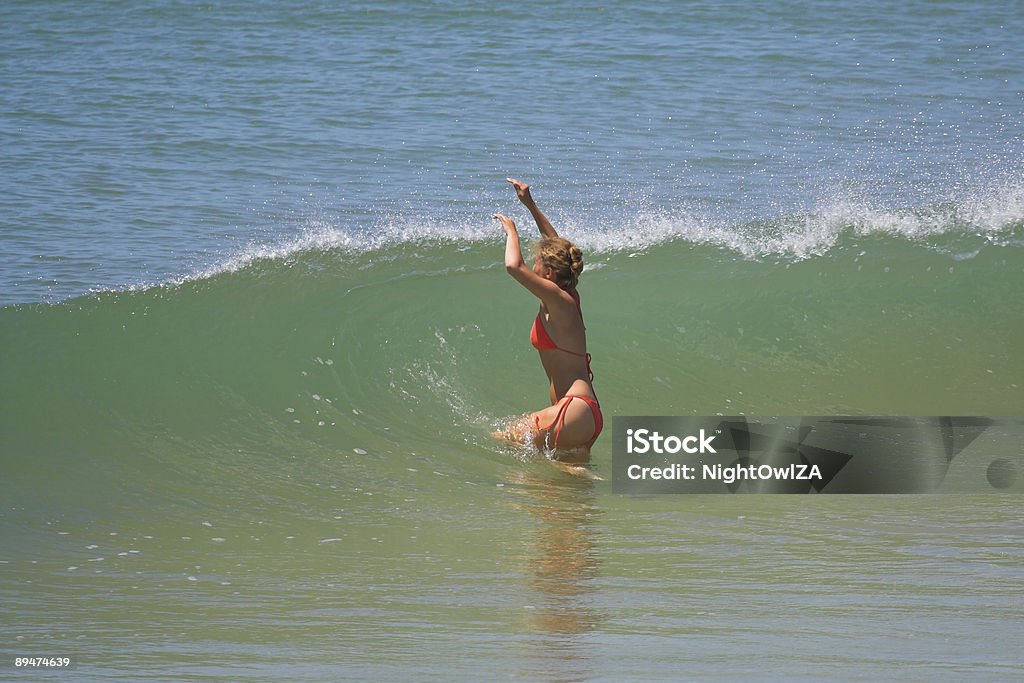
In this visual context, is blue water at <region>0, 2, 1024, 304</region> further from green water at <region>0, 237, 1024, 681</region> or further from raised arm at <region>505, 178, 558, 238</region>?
raised arm at <region>505, 178, 558, 238</region>

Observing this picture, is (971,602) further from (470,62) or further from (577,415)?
(470,62)

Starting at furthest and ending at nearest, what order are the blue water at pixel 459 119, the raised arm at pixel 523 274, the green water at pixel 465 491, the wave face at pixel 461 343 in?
1. the blue water at pixel 459 119
2. the wave face at pixel 461 343
3. the raised arm at pixel 523 274
4. the green water at pixel 465 491

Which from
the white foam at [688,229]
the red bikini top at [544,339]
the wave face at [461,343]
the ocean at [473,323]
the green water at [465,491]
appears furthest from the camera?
the white foam at [688,229]

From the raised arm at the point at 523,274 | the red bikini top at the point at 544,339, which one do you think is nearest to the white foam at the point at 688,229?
the red bikini top at the point at 544,339

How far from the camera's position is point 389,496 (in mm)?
5871

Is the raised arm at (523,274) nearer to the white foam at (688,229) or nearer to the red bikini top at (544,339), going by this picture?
the red bikini top at (544,339)

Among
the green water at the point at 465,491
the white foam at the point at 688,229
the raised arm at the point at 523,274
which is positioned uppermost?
the white foam at the point at 688,229

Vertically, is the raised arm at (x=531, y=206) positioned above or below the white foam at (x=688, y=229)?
below

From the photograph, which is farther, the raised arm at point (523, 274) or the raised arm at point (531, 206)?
the raised arm at point (531, 206)

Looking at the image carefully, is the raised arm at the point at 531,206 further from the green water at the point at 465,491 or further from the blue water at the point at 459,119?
the blue water at the point at 459,119

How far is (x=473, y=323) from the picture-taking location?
868 centimetres

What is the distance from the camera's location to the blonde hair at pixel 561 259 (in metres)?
5.89

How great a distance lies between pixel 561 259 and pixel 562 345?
1.30 ft

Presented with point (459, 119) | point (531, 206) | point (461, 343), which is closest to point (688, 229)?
point (461, 343)
